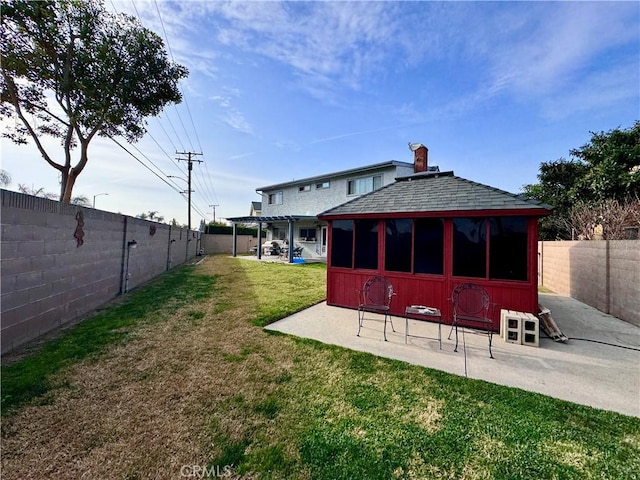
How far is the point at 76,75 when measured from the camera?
8.51 meters

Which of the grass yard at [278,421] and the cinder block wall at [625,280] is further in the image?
the cinder block wall at [625,280]

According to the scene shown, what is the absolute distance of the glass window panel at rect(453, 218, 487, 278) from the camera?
5.07m

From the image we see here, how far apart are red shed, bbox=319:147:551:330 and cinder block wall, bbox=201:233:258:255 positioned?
2091cm

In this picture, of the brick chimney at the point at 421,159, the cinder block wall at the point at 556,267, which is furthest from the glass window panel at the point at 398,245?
the cinder block wall at the point at 556,267

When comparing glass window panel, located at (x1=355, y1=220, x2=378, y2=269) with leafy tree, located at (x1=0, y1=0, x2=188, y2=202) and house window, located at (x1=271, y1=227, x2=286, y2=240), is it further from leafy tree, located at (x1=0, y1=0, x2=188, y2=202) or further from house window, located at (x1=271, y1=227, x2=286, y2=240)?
house window, located at (x1=271, y1=227, x2=286, y2=240)

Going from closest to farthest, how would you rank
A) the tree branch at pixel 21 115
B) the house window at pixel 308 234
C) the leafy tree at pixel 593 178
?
the tree branch at pixel 21 115
the leafy tree at pixel 593 178
the house window at pixel 308 234

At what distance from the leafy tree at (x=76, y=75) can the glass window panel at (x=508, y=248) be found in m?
12.1

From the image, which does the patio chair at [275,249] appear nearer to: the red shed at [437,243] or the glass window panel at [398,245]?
the red shed at [437,243]

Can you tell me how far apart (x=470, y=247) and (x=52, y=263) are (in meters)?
7.66

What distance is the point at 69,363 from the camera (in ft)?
11.1

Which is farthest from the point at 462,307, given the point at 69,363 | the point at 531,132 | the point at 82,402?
the point at 531,132

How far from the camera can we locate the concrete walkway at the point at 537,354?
3.03m

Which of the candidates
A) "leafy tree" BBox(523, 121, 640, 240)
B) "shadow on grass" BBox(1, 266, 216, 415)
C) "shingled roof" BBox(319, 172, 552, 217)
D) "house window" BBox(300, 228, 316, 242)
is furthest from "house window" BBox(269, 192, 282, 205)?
"leafy tree" BBox(523, 121, 640, 240)

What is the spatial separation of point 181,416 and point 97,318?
4282 millimetres
